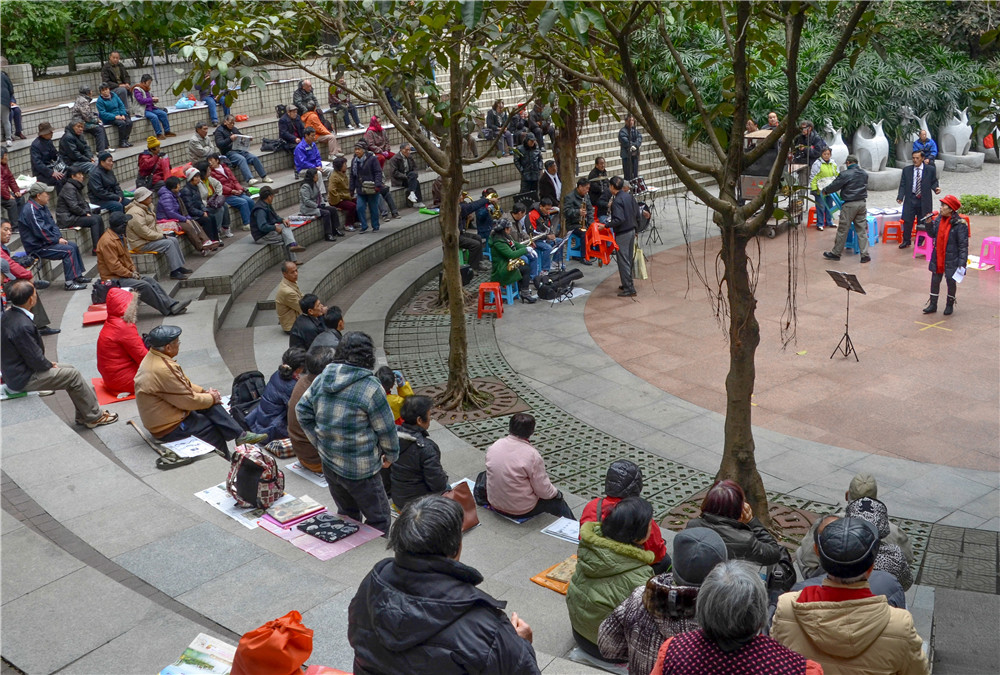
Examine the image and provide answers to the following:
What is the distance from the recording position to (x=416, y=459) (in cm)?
792

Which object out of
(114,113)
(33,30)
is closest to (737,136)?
(114,113)

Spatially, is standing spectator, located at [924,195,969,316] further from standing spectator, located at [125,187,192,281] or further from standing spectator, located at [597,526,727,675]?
standing spectator, located at [125,187,192,281]

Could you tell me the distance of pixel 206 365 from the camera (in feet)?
38.0

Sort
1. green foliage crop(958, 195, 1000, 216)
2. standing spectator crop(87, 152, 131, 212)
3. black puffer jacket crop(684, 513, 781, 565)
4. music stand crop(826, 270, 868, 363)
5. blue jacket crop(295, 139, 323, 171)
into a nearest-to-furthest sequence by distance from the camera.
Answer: black puffer jacket crop(684, 513, 781, 565), music stand crop(826, 270, 868, 363), standing spectator crop(87, 152, 131, 212), green foliage crop(958, 195, 1000, 216), blue jacket crop(295, 139, 323, 171)

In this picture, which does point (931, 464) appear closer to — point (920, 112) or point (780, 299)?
point (780, 299)

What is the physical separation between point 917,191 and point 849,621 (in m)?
14.8

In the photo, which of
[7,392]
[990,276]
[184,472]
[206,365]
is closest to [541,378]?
[206,365]

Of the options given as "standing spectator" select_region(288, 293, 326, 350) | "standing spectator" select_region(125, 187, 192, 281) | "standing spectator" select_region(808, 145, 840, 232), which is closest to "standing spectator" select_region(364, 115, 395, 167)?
"standing spectator" select_region(125, 187, 192, 281)

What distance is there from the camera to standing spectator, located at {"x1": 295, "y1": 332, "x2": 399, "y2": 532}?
22.8 feet

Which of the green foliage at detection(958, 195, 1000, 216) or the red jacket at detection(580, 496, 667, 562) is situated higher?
the red jacket at detection(580, 496, 667, 562)

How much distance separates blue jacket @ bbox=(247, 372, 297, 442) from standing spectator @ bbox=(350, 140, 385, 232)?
32.0ft

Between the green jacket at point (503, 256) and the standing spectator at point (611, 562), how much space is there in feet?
32.3

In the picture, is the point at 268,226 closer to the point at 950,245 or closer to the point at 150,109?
the point at 150,109

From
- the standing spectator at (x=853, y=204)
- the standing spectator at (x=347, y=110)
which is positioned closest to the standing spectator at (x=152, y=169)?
the standing spectator at (x=347, y=110)
